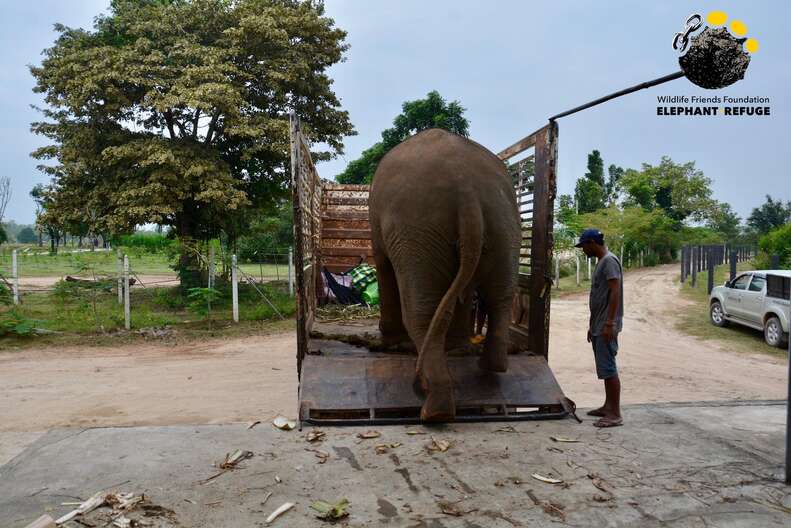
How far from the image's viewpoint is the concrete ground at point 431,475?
8.04 feet

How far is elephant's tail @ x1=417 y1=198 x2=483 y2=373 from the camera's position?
11.0ft

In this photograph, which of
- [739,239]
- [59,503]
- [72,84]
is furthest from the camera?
[739,239]

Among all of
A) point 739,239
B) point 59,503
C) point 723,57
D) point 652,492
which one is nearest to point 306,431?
point 59,503

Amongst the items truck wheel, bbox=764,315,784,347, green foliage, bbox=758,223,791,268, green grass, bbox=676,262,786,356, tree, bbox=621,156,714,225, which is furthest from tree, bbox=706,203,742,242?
truck wheel, bbox=764,315,784,347

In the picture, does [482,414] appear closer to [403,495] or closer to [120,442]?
[403,495]

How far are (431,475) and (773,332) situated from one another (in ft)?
35.7

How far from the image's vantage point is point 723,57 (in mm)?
4539

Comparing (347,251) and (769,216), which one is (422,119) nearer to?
(347,251)

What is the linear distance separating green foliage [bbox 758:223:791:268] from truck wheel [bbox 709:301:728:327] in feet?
24.5

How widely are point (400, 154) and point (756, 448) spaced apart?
112 inches

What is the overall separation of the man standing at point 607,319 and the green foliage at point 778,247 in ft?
60.5

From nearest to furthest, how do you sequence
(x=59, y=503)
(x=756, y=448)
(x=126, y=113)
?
(x=59, y=503) < (x=756, y=448) < (x=126, y=113)

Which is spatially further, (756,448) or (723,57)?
(723,57)

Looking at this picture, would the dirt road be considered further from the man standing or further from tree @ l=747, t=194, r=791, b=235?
tree @ l=747, t=194, r=791, b=235
